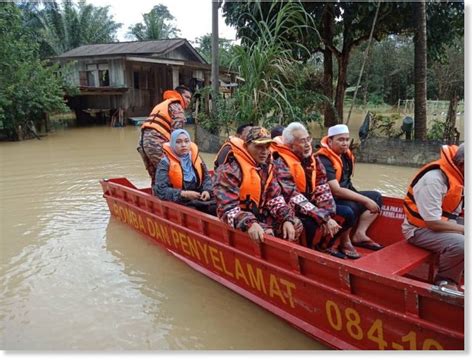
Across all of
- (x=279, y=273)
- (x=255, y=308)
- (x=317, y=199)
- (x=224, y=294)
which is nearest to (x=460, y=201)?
(x=317, y=199)

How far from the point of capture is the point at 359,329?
2684mm

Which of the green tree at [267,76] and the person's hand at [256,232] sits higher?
the green tree at [267,76]

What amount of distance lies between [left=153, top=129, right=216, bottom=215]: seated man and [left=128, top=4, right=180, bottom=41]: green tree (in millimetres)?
26291

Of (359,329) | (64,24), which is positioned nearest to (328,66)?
(359,329)

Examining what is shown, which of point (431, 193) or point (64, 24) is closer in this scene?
point (431, 193)

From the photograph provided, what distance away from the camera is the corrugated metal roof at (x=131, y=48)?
1934 centimetres

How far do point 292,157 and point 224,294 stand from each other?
140 cm

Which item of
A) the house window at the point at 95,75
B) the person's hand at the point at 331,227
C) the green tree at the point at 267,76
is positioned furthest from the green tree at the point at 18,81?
the person's hand at the point at 331,227

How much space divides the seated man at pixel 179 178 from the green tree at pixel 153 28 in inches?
1035

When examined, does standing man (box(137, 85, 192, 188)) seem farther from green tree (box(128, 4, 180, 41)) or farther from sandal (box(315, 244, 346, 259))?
green tree (box(128, 4, 180, 41))

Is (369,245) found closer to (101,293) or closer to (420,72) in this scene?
(101,293)

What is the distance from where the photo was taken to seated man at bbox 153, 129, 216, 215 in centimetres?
450

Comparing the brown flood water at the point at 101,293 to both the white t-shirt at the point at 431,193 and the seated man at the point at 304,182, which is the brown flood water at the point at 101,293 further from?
the white t-shirt at the point at 431,193

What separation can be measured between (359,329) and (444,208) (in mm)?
1032
